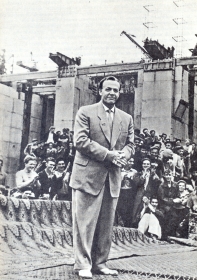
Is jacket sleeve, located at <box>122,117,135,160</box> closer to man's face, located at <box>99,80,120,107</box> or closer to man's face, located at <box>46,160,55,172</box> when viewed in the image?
man's face, located at <box>99,80,120,107</box>

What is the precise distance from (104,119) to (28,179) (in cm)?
145

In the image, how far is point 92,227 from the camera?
3.90m

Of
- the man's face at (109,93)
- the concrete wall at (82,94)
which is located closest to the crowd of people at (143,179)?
the concrete wall at (82,94)

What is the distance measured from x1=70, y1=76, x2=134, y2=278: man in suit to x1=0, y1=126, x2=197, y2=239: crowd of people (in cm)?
65

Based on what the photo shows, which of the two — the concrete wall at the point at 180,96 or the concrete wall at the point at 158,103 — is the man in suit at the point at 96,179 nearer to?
the concrete wall at the point at 158,103

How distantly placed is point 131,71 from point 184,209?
5.60 ft

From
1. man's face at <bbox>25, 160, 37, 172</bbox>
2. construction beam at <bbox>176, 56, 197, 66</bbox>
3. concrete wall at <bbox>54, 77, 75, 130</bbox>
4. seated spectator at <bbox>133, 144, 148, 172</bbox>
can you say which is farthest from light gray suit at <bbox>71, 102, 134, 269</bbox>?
construction beam at <bbox>176, 56, 197, 66</bbox>

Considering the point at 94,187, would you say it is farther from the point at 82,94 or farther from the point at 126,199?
the point at 82,94

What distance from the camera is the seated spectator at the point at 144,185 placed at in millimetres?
4773

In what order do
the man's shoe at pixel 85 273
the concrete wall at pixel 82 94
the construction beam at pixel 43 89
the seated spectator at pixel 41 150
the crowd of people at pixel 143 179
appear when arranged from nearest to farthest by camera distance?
the man's shoe at pixel 85 273
the concrete wall at pixel 82 94
the crowd of people at pixel 143 179
the seated spectator at pixel 41 150
the construction beam at pixel 43 89

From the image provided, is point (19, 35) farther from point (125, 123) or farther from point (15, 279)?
point (15, 279)

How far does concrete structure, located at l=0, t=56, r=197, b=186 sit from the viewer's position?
4855 millimetres

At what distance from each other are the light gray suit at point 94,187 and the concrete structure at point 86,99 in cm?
54

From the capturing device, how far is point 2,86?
537cm
